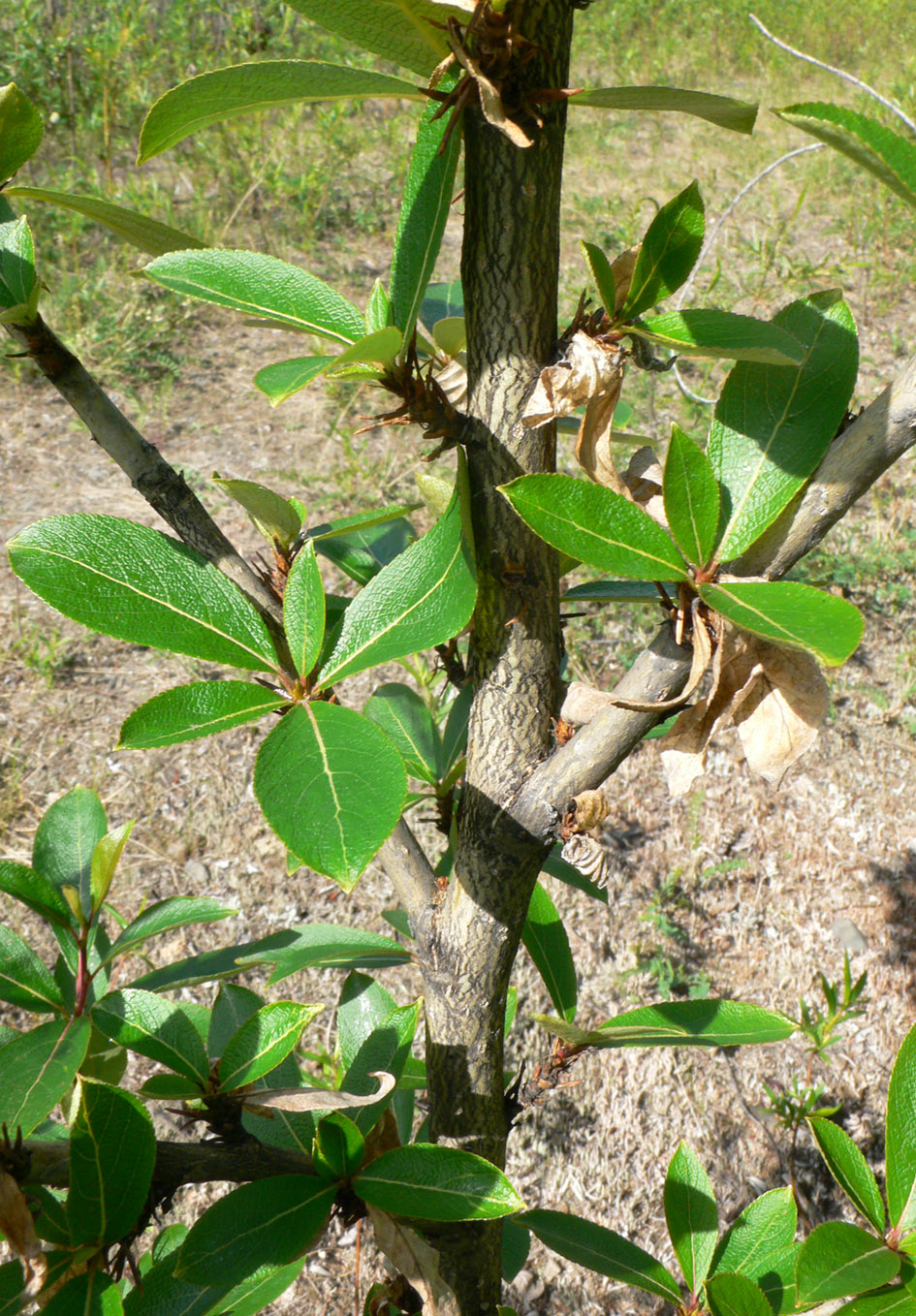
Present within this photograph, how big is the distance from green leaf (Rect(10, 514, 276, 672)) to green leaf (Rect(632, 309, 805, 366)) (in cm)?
25

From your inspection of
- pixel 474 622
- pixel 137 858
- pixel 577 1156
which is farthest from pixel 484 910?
pixel 137 858

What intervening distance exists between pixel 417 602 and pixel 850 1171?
0.46 meters

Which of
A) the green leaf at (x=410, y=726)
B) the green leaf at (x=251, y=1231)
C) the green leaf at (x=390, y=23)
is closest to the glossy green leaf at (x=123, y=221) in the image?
the green leaf at (x=390, y=23)

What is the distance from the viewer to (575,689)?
524 millimetres

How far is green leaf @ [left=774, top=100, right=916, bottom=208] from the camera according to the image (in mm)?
323

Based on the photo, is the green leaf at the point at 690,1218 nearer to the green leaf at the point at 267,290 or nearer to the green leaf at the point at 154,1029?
the green leaf at the point at 154,1029

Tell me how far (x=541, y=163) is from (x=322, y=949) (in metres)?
0.61

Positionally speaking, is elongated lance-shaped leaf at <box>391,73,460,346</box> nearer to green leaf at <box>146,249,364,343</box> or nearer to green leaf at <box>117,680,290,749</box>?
green leaf at <box>146,249,364,343</box>

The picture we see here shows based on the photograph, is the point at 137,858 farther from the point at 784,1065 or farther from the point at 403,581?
the point at 403,581

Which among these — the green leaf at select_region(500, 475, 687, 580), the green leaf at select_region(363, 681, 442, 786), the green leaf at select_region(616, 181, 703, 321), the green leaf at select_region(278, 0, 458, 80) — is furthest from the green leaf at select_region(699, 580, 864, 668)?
the green leaf at select_region(363, 681, 442, 786)

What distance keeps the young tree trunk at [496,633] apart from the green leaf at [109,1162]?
0.22 m

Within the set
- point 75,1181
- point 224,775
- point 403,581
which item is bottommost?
point 75,1181

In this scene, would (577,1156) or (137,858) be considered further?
(137,858)

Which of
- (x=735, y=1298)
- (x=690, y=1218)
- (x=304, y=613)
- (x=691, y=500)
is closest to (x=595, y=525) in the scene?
(x=691, y=500)
